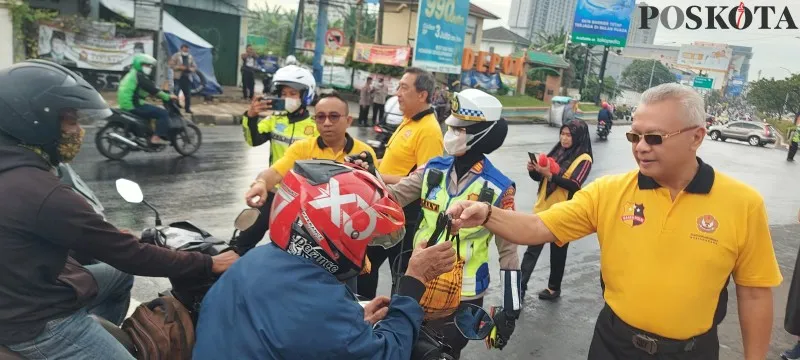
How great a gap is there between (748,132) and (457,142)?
111 ft

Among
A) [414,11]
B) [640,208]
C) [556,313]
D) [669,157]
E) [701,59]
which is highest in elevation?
[414,11]

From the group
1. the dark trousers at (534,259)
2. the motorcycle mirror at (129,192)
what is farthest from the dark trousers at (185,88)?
the motorcycle mirror at (129,192)

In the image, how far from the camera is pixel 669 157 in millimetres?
2383

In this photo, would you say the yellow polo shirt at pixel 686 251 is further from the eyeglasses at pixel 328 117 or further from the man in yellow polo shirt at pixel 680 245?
the eyeglasses at pixel 328 117

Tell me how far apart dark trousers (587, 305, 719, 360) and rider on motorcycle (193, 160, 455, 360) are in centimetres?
106

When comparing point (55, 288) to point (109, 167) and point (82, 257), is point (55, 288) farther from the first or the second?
point (109, 167)

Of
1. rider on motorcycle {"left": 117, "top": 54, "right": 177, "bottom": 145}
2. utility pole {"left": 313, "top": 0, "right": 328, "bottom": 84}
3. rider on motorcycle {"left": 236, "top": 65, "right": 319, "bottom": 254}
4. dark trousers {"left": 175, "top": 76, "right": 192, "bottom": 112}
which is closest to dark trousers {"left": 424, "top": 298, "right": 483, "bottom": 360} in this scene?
rider on motorcycle {"left": 236, "top": 65, "right": 319, "bottom": 254}

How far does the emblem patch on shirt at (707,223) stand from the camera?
2352mm

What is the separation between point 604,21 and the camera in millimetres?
32469

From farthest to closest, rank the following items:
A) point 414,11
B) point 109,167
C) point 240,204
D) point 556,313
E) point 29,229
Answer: point 414,11 < point 109,167 < point 240,204 < point 556,313 < point 29,229

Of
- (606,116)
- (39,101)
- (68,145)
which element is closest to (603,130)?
(606,116)

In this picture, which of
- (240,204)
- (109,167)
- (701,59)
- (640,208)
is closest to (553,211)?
(640,208)

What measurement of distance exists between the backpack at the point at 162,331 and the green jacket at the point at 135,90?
808 centimetres

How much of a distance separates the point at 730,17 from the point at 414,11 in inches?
1137
